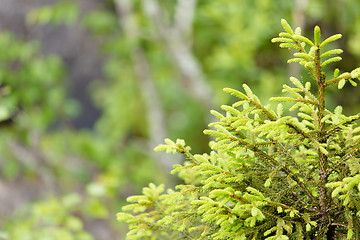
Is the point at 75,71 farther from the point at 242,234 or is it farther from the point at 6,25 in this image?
the point at 242,234

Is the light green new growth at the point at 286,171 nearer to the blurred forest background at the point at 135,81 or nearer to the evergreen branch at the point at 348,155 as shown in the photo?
the evergreen branch at the point at 348,155

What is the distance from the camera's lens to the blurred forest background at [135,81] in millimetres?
5328

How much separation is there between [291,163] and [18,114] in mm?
4943

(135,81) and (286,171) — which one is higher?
(135,81)

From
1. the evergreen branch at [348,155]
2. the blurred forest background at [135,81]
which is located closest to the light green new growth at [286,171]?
the evergreen branch at [348,155]

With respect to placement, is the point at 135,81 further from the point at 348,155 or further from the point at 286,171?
the point at 348,155

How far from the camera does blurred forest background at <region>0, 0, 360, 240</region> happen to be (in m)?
5.33

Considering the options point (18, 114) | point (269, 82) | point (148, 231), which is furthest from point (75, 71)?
point (148, 231)

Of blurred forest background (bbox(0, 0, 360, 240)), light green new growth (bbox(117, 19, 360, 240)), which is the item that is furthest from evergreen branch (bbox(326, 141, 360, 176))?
blurred forest background (bbox(0, 0, 360, 240))

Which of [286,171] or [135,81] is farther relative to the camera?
[135,81]

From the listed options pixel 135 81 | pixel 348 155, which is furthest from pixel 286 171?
pixel 135 81

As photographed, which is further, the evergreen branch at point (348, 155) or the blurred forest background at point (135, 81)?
the blurred forest background at point (135, 81)

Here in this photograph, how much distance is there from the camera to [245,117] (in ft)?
4.01

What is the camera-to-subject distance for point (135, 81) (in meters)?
7.90
